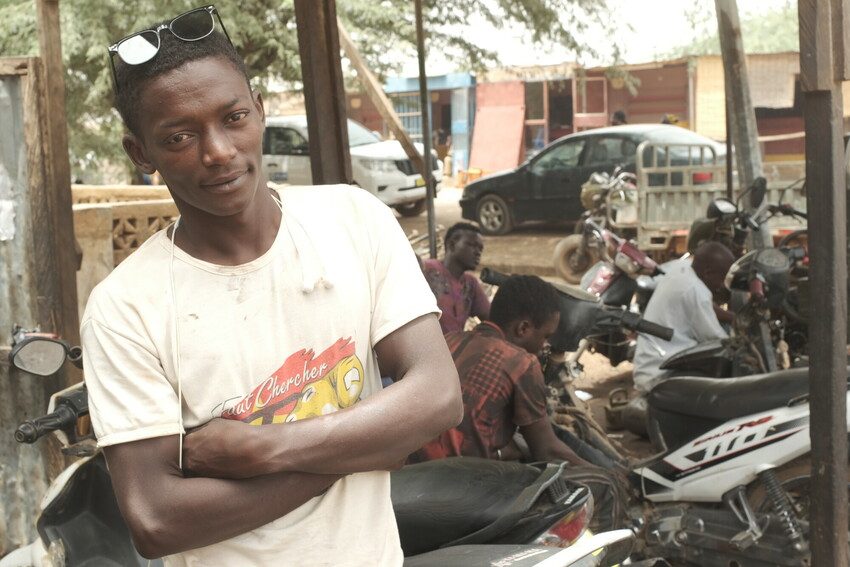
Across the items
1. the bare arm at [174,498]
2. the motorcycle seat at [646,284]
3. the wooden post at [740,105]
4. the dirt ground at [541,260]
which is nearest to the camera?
the bare arm at [174,498]

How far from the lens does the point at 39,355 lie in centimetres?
264

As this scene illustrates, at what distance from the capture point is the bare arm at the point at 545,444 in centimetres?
341

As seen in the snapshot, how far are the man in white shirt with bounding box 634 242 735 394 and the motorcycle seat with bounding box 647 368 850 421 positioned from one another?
150 centimetres

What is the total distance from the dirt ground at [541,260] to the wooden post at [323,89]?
2284 mm

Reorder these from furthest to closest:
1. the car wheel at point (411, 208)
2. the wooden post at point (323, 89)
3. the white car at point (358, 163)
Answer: the car wheel at point (411, 208) < the white car at point (358, 163) < the wooden post at point (323, 89)

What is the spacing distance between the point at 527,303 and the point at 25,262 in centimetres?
200

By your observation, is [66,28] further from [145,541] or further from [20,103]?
[145,541]

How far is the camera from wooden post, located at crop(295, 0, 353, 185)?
4.42m

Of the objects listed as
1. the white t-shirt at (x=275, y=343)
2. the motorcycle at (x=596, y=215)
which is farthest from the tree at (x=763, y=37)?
the white t-shirt at (x=275, y=343)

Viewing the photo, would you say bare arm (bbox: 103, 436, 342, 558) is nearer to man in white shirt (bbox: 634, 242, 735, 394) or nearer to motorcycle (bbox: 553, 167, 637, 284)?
man in white shirt (bbox: 634, 242, 735, 394)

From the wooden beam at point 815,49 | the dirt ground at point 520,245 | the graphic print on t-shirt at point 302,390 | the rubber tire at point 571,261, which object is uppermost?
the wooden beam at point 815,49

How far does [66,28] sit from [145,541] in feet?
37.9

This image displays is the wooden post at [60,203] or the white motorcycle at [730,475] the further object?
the wooden post at [60,203]

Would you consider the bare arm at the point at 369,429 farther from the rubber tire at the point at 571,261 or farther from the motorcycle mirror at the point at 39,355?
the rubber tire at the point at 571,261
